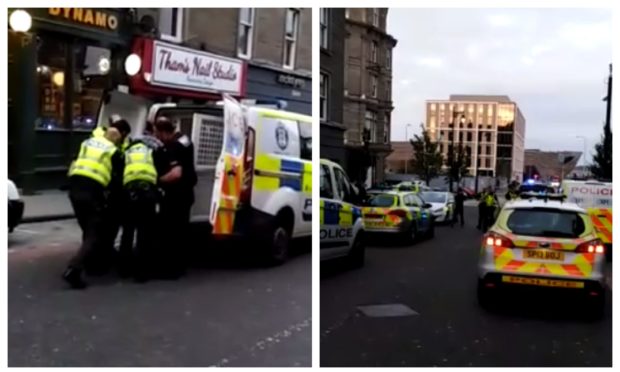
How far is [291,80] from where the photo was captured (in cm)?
393

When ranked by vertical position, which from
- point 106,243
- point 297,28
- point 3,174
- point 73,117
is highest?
point 297,28

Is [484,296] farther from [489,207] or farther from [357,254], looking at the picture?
[357,254]

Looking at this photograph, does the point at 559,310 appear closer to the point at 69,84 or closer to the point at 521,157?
the point at 521,157

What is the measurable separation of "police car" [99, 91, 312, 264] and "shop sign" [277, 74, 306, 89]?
130mm

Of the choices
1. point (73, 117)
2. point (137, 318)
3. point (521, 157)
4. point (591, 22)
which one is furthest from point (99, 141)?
point (591, 22)

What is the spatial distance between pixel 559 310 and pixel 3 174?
2451mm

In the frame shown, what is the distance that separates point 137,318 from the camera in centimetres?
383

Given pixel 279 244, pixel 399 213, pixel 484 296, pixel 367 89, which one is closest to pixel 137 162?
pixel 279 244

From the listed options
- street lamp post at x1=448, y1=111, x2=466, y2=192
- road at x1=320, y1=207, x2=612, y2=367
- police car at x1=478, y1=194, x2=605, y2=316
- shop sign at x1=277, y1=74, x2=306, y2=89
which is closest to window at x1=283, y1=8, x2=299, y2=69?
shop sign at x1=277, y1=74, x2=306, y2=89

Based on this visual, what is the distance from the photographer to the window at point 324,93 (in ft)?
12.9

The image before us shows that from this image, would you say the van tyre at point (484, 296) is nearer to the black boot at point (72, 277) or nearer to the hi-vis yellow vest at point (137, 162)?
the hi-vis yellow vest at point (137, 162)

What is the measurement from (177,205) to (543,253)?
1602 mm

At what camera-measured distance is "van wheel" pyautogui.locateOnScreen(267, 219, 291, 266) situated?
A: 4.00 metres

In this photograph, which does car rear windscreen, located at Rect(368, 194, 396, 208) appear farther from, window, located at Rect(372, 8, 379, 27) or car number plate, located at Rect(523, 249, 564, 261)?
window, located at Rect(372, 8, 379, 27)
